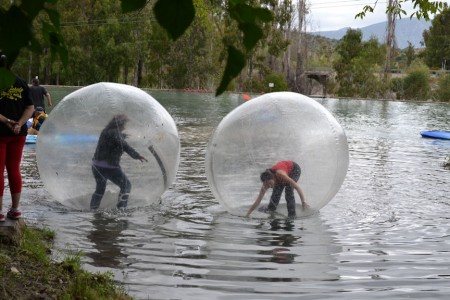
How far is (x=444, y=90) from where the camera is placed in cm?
5512

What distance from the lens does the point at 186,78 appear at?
63.4m

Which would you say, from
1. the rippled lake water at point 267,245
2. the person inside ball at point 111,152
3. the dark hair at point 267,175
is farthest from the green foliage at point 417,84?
the person inside ball at point 111,152

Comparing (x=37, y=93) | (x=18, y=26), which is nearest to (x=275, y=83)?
(x=37, y=93)

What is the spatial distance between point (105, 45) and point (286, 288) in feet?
178

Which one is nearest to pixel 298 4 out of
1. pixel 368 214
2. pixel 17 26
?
pixel 368 214

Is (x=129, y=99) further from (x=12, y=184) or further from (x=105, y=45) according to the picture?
(x=105, y=45)

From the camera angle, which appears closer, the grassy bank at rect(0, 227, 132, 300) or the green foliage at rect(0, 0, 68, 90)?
the green foliage at rect(0, 0, 68, 90)

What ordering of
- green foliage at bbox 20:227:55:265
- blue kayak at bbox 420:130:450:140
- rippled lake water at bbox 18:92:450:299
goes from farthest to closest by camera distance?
blue kayak at bbox 420:130:450:140
rippled lake water at bbox 18:92:450:299
green foliage at bbox 20:227:55:265

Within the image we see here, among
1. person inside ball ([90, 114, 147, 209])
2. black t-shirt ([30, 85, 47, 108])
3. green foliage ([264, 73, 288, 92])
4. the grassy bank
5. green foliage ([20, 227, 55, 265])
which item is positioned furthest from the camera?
green foliage ([264, 73, 288, 92])

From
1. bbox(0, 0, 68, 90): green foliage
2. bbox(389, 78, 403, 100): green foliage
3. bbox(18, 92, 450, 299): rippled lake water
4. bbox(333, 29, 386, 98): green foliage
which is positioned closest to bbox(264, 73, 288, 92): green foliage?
bbox(333, 29, 386, 98): green foliage

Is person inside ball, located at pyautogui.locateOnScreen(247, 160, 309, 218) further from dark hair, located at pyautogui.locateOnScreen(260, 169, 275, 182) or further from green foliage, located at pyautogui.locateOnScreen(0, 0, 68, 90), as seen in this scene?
green foliage, located at pyautogui.locateOnScreen(0, 0, 68, 90)

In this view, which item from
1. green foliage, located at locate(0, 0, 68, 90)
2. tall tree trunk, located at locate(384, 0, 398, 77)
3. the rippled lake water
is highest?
tall tree trunk, located at locate(384, 0, 398, 77)

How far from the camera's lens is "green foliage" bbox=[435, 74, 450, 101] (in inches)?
2159

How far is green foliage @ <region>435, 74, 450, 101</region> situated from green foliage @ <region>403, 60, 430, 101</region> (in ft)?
4.51
